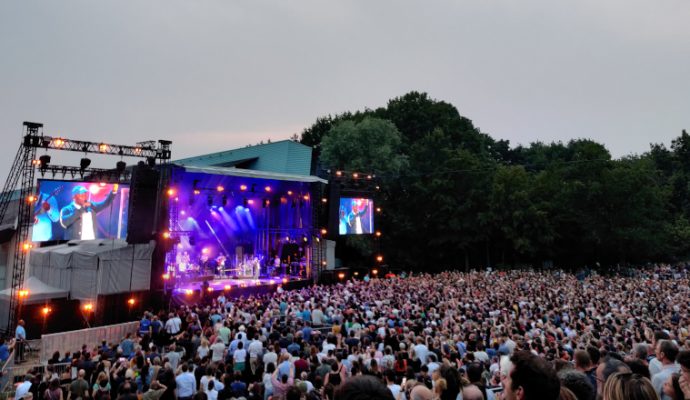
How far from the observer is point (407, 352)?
7.52m

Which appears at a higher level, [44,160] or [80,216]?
[44,160]

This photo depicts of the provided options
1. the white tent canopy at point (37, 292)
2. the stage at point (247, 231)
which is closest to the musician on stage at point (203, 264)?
the stage at point (247, 231)

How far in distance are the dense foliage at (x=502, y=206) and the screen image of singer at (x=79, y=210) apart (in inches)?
657

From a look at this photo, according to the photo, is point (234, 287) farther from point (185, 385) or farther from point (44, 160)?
point (185, 385)

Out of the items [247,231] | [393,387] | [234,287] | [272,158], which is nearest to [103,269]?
[234,287]

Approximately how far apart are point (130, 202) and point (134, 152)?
10.3ft

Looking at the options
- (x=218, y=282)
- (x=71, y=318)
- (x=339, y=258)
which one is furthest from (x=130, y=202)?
(x=339, y=258)

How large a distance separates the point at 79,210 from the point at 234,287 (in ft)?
22.7

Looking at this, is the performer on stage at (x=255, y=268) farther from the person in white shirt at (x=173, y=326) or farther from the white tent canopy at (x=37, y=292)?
the person in white shirt at (x=173, y=326)

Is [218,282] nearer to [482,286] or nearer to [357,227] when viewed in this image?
[357,227]

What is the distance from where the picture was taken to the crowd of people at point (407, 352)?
3457mm

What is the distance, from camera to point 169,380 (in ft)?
20.1

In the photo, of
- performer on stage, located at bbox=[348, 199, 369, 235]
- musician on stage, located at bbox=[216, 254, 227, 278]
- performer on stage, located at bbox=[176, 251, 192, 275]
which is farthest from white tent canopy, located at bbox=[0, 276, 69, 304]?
performer on stage, located at bbox=[348, 199, 369, 235]

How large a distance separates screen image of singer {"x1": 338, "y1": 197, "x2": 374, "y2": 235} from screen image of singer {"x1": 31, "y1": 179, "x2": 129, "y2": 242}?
11.1 metres
